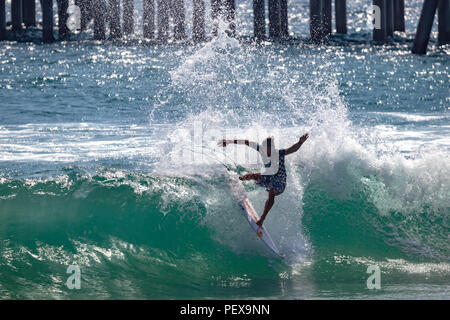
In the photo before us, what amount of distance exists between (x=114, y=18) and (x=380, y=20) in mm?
11473

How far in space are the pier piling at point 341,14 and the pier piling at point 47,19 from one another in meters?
12.1

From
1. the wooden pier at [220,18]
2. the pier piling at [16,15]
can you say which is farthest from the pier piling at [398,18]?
the pier piling at [16,15]

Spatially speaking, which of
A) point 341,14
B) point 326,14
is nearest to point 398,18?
point 341,14

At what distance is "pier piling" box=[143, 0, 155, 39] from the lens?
2930 centimetres

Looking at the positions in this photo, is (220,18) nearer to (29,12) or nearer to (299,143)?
(29,12)

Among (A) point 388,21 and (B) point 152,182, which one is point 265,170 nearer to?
(B) point 152,182

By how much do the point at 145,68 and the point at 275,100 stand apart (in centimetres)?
733

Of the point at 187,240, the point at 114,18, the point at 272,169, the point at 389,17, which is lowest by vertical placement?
the point at 187,240

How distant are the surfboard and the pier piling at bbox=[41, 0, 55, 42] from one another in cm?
1830

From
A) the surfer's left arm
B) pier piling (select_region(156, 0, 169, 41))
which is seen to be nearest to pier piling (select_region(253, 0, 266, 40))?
pier piling (select_region(156, 0, 169, 41))

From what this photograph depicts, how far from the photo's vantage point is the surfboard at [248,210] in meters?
9.20

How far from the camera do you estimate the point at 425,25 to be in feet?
79.2

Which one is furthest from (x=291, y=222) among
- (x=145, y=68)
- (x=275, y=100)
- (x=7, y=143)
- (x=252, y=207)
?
(x=145, y=68)

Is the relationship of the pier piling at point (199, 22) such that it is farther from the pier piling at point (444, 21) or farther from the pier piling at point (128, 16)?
the pier piling at point (444, 21)
